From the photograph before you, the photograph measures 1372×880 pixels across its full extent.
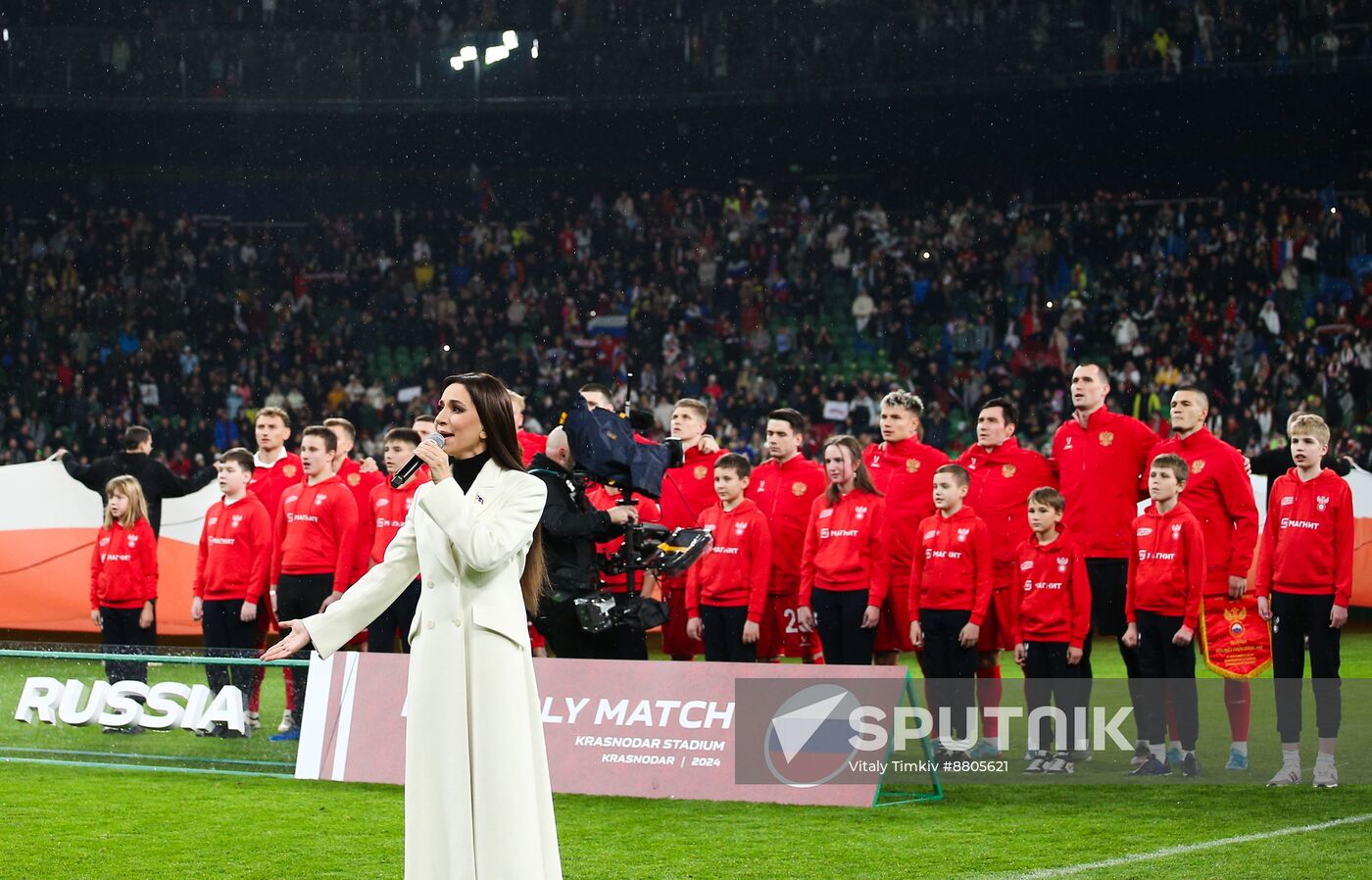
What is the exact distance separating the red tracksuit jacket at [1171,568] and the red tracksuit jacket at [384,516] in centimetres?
440

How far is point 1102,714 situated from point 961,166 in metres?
18.7

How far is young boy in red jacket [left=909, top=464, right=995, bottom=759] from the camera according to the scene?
28.7ft

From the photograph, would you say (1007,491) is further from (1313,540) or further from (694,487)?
(694,487)

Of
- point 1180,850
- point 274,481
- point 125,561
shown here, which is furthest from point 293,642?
point 274,481

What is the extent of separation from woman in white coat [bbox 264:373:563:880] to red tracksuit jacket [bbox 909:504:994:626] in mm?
4491

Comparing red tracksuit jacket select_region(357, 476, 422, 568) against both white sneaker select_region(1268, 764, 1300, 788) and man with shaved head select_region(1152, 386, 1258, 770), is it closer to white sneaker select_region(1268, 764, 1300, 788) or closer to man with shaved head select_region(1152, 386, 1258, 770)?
man with shaved head select_region(1152, 386, 1258, 770)

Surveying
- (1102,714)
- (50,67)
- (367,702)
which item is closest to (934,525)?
(1102,714)

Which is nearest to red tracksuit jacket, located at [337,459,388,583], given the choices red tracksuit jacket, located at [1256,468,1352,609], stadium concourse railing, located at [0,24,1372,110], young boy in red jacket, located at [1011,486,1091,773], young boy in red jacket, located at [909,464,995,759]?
young boy in red jacket, located at [909,464,995,759]

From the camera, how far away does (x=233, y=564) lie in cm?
1069

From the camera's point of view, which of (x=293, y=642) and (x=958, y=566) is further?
(x=958, y=566)

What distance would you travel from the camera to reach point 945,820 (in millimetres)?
7355

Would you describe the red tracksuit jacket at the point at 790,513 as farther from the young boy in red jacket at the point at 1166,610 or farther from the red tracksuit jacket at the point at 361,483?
the red tracksuit jacket at the point at 361,483

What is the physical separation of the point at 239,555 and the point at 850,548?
4.04m

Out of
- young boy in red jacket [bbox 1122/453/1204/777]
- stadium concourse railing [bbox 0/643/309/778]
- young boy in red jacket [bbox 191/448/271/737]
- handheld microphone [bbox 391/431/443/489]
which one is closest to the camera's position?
handheld microphone [bbox 391/431/443/489]
